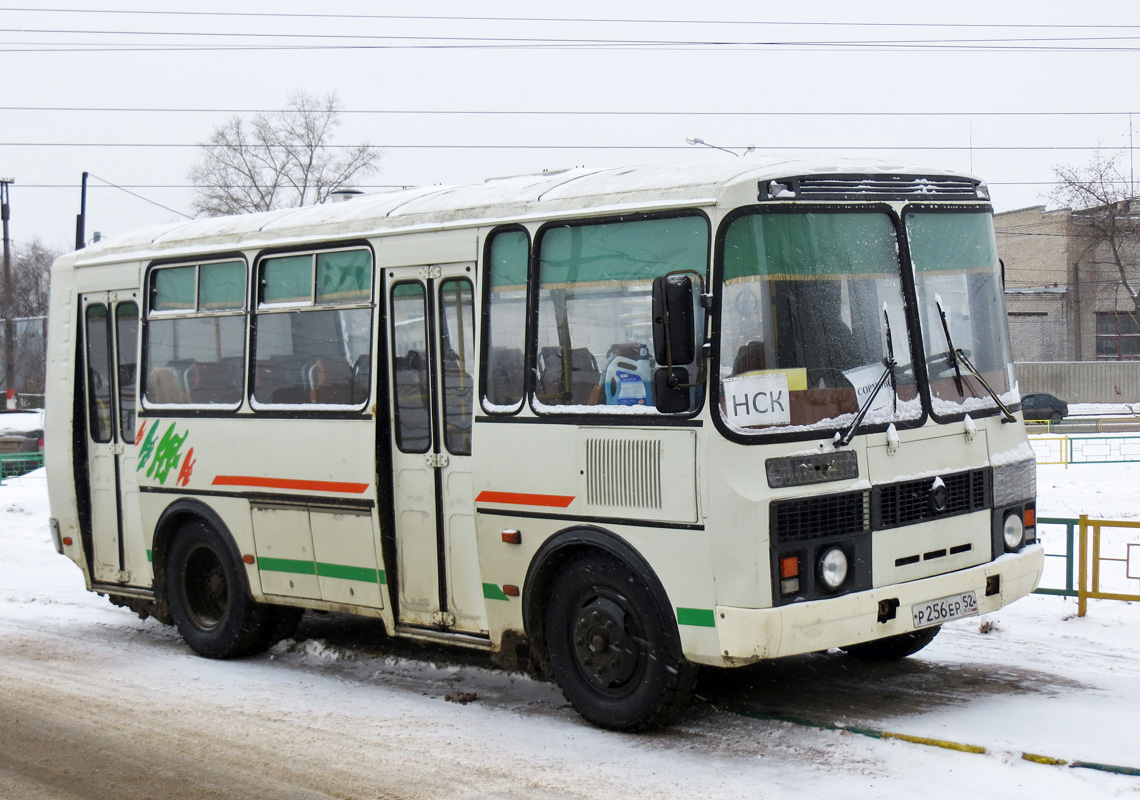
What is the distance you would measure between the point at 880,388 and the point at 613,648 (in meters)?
1.93

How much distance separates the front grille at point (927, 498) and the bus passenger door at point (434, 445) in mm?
2380

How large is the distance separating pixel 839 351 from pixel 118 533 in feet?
20.5

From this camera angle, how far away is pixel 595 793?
5805 mm

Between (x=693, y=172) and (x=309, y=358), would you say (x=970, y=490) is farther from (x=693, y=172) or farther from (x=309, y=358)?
(x=309, y=358)

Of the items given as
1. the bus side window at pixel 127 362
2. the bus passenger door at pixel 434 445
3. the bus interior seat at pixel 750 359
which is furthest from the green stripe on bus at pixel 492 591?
the bus side window at pixel 127 362

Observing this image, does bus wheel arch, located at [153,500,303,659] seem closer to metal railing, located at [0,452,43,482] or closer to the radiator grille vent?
the radiator grille vent

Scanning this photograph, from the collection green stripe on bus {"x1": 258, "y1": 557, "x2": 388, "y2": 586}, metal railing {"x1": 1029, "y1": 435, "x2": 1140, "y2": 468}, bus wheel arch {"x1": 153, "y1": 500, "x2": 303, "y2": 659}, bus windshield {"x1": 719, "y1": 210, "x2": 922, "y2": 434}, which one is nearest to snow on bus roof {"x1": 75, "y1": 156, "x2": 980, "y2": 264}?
bus windshield {"x1": 719, "y1": 210, "x2": 922, "y2": 434}

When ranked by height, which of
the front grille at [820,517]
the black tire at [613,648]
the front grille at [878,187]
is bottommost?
the black tire at [613,648]

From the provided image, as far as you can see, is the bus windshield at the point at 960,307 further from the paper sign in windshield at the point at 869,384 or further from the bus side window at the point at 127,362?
the bus side window at the point at 127,362

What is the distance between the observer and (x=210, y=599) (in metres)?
9.71

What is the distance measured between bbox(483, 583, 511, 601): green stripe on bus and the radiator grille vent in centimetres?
92

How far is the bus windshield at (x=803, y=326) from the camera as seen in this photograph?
6.24m

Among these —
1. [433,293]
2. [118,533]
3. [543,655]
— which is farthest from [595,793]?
[118,533]

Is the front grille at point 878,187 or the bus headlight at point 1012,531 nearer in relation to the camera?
the front grille at point 878,187
